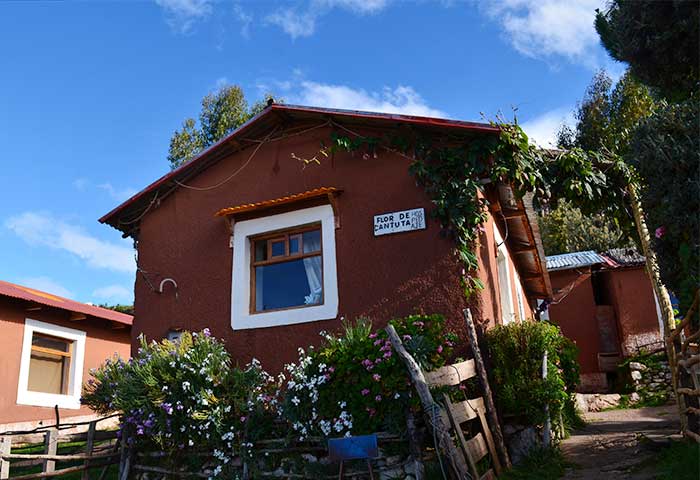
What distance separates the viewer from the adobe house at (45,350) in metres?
13.5

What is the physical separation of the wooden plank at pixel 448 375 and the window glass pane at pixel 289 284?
2464 millimetres

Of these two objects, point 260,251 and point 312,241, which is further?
point 260,251

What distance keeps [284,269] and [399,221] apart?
1.94m

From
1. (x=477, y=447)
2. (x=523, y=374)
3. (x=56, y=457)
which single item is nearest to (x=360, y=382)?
(x=477, y=447)

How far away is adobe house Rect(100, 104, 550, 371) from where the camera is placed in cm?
827

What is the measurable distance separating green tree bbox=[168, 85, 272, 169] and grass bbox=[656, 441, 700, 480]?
2039cm

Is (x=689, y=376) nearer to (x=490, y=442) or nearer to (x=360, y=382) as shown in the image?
(x=490, y=442)

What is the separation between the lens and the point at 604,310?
1848cm

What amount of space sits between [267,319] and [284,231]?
1.35 m

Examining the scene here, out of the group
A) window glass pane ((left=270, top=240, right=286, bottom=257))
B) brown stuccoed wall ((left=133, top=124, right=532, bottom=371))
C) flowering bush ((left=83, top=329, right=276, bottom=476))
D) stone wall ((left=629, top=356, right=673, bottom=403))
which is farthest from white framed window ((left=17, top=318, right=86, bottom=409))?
stone wall ((left=629, top=356, right=673, bottom=403))

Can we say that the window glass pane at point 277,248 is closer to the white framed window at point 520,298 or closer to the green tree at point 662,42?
the white framed window at point 520,298

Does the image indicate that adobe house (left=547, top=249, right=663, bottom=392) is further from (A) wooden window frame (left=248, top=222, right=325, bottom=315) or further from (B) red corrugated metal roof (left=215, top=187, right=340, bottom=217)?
(B) red corrugated metal roof (left=215, top=187, right=340, bottom=217)

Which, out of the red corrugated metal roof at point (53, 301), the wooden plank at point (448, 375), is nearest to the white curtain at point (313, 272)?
the wooden plank at point (448, 375)

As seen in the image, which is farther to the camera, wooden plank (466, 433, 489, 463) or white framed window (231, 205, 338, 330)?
white framed window (231, 205, 338, 330)
